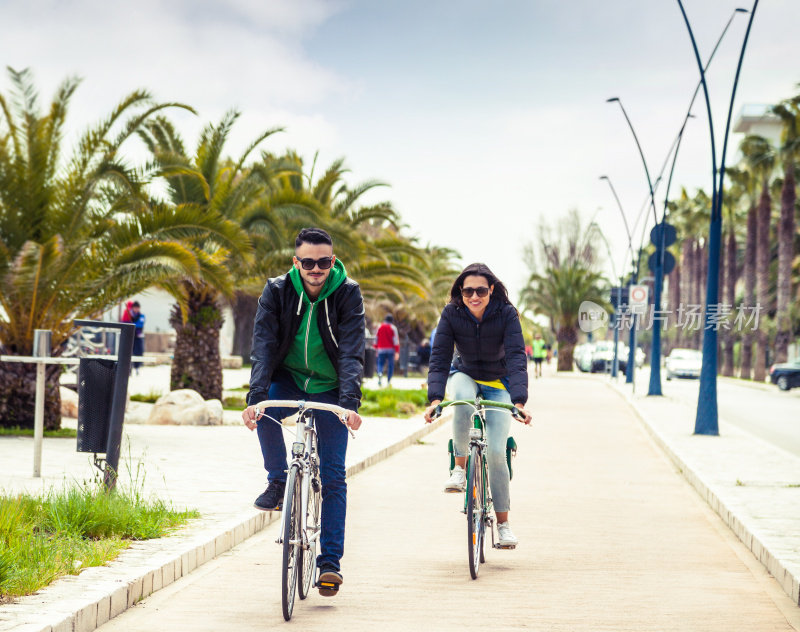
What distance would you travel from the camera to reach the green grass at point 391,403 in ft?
73.0

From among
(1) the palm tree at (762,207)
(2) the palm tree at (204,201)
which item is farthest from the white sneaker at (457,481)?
(1) the palm tree at (762,207)

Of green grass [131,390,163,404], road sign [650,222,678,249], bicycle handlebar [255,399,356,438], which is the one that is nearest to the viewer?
bicycle handlebar [255,399,356,438]

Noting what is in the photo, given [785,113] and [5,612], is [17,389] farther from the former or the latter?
[785,113]

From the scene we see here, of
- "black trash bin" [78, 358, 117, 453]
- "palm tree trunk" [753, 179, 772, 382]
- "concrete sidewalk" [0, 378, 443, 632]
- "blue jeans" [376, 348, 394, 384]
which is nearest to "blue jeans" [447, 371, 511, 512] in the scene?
"concrete sidewalk" [0, 378, 443, 632]

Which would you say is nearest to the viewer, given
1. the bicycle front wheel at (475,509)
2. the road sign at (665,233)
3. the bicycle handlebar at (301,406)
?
A: the bicycle handlebar at (301,406)

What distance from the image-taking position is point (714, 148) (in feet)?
62.6

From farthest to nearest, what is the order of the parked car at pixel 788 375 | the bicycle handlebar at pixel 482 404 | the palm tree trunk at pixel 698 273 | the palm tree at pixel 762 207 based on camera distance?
the palm tree trunk at pixel 698 273, the palm tree at pixel 762 207, the parked car at pixel 788 375, the bicycle handlebar at pixel 482 404

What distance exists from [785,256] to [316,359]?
1858 inches

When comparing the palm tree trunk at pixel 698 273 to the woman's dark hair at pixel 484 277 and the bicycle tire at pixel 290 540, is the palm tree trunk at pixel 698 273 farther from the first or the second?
the bicycle tire at pixel 290 540

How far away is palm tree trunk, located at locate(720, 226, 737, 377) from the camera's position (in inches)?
2517

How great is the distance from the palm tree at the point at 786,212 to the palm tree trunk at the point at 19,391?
3671cm

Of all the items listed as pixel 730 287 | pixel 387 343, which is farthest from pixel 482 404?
pixel 730 287

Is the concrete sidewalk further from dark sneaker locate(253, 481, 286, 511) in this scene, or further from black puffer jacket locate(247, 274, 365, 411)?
black puffer jacket locate(247, 274, 365, 411)

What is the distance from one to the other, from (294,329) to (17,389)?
1013cm
